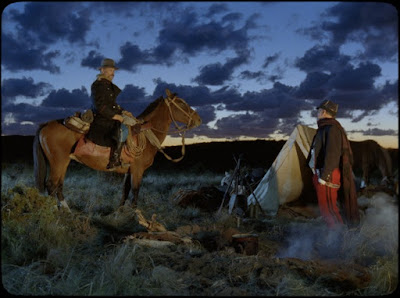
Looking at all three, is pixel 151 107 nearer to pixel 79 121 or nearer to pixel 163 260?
pixel 79 121

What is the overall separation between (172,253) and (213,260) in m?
0.58

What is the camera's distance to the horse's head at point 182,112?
8.04 metres

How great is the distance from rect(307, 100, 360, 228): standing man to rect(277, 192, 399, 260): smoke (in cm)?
35

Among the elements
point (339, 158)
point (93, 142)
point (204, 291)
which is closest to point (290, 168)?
point (339, 158)

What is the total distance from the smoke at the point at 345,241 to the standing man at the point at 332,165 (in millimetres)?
347

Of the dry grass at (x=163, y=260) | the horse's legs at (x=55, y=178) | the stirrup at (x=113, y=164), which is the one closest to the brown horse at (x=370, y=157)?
Answer: the dry grass at (x=163, y=260)

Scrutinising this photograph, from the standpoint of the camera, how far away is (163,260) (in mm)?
4645

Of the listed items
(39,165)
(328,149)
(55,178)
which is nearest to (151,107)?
(55,178)

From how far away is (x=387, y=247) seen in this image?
534 cm

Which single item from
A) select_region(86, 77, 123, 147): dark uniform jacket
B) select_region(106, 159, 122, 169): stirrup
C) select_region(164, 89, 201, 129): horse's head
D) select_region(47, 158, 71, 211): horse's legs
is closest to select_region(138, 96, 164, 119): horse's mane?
select_region(164, 89, 201, 129): horse's head

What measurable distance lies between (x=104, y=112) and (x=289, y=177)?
14.3 feet

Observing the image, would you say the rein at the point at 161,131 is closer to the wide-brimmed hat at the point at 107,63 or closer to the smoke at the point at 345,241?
the wide-brimmed hat at the point at 107,63

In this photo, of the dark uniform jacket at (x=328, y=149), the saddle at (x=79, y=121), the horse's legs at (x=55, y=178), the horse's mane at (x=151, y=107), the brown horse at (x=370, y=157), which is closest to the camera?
the dark uniform jacket at (x=328, y=149)

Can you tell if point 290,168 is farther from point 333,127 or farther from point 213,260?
point 213,260
